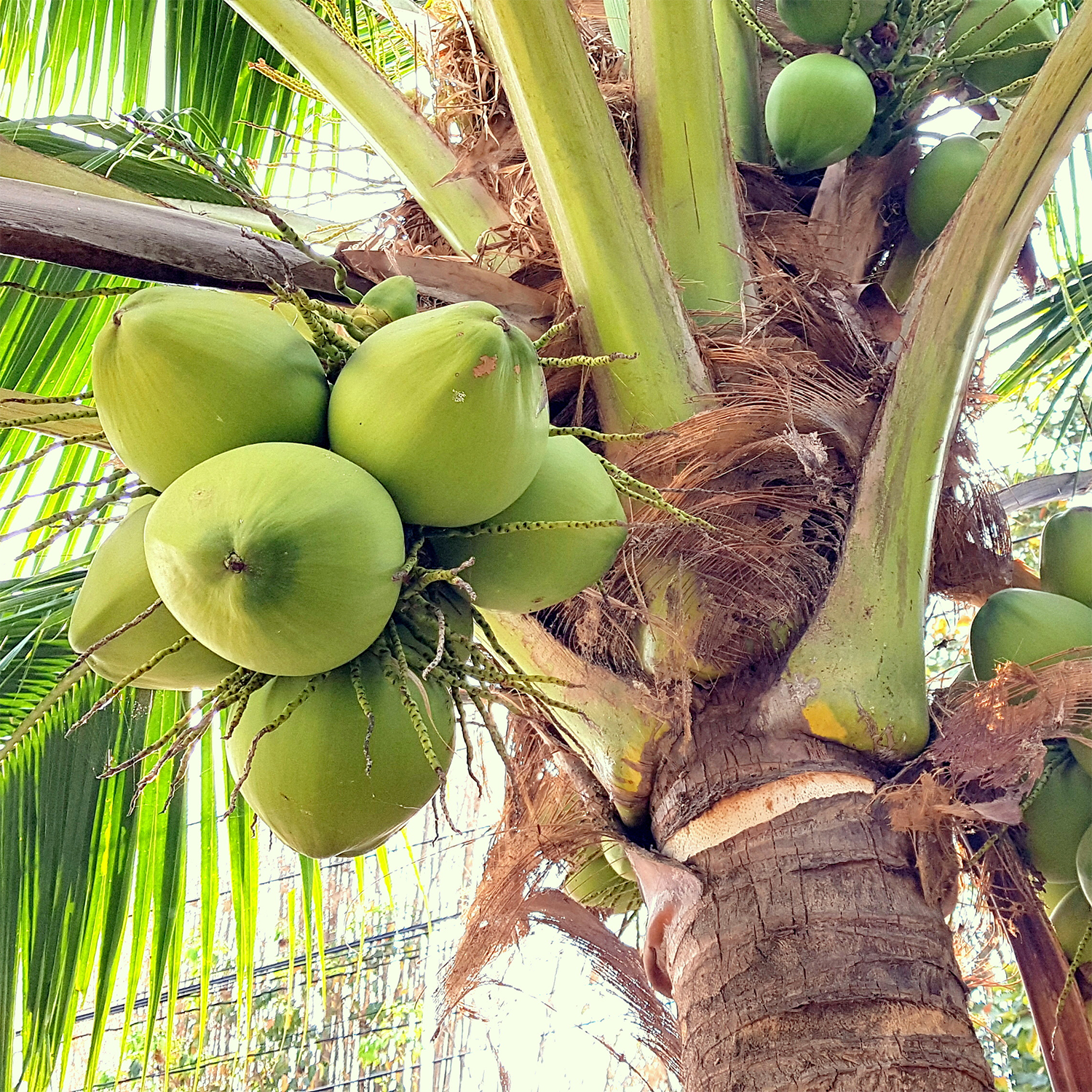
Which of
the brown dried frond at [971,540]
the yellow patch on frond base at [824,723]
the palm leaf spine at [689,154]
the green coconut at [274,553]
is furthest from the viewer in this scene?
the brown dried frond at [971,540]

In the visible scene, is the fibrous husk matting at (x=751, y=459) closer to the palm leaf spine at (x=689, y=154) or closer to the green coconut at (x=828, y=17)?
the palm leaf spine at (x=689, y=154)

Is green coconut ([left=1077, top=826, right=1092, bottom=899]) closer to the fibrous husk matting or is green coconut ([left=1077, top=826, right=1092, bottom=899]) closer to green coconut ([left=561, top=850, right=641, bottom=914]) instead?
the fibrous husk matting

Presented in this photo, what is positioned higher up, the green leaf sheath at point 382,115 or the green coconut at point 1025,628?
the green leaf sheath at point 382,115

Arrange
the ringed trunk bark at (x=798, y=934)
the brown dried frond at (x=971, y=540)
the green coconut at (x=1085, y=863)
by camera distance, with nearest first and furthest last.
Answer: the ringed trunk bark at (x=798, y=934) → the green coconut at (x=1085, y=863) → the brown dried frond at (x=971, y=540)

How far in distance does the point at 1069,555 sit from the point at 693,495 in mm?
686

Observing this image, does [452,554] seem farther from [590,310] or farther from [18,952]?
[18,952]

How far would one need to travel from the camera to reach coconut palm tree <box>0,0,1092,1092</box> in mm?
1168

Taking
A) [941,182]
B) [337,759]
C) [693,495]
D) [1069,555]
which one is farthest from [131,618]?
[941,182]

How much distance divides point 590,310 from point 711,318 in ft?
0.74

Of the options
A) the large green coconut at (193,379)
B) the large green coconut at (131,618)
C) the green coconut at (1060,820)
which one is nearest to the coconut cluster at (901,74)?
the green coconut at (1060,820)

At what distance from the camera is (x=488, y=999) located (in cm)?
193

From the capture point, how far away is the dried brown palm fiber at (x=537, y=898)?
1.66 meters

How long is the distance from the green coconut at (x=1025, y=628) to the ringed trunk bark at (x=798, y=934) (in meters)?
0.35

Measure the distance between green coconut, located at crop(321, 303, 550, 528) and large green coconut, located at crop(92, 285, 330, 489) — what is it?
0.18 ft
